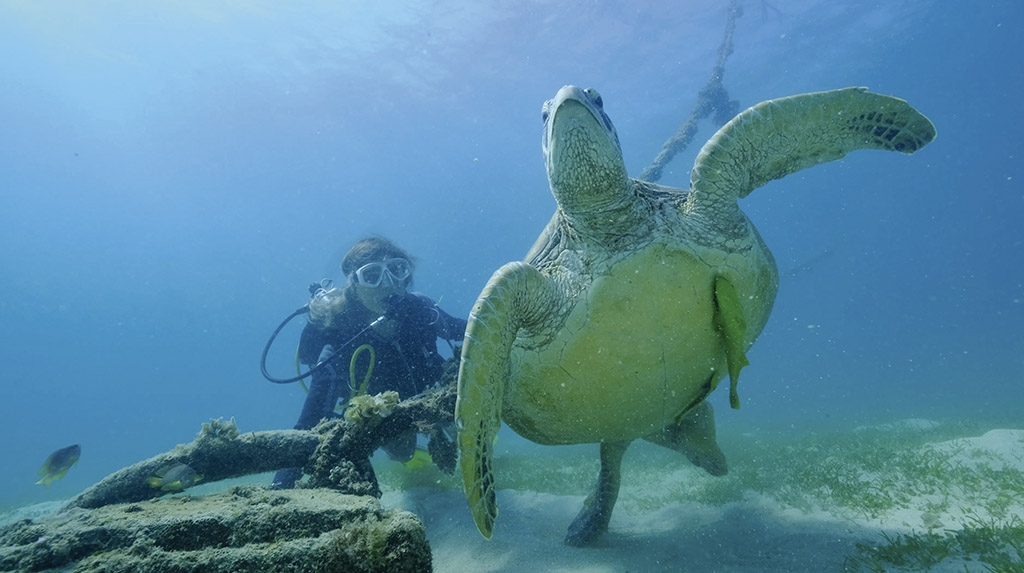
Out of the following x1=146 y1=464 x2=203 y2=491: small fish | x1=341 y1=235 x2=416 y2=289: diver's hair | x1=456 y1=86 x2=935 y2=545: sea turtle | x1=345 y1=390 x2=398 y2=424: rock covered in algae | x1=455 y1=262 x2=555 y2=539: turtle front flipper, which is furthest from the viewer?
x1=341 y1=235 x2=416 y2=289: diver's hair

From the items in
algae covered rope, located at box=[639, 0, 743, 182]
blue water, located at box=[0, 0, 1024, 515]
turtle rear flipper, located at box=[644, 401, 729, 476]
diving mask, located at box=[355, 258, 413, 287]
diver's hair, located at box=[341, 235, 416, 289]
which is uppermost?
blue water, located at box=[0, 0, 1024, 515]

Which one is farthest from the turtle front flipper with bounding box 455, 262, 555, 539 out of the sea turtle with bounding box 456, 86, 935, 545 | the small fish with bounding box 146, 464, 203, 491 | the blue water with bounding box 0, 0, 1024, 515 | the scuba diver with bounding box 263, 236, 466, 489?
the blue water with bounding box 0, 0, 1024, 515

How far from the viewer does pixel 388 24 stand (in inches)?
936

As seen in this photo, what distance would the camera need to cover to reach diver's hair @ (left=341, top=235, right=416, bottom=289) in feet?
24.8

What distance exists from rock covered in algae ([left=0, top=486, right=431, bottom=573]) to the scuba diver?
4.19m

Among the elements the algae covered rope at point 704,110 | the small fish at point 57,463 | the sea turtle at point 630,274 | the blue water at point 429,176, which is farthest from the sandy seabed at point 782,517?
the blue water at point 429,176

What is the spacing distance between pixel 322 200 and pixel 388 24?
50.6m

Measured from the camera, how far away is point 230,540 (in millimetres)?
1837

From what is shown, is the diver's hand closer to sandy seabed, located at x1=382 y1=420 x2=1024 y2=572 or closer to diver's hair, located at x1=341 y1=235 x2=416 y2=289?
diver's hair, located at x1=341 y1=235 x2=416 y2=289

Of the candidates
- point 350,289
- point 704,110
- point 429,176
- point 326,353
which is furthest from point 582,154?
point 429,176

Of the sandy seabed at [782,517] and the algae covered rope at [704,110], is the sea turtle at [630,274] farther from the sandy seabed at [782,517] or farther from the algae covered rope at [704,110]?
the algae covered rope at [704,110]

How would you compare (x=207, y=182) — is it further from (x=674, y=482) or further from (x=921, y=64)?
(x=921, y=64)

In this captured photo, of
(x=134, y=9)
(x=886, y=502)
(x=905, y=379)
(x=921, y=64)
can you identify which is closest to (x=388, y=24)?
(x=134, y=9)

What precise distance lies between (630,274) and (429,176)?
58.5m
